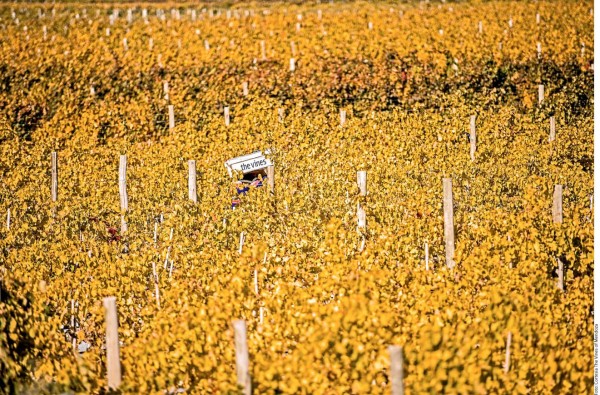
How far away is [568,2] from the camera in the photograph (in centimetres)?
2892

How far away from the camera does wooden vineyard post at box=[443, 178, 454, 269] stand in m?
10.0

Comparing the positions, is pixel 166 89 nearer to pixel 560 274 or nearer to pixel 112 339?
pixel 560 274

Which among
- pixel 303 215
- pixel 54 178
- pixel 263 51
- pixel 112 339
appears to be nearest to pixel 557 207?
pixel 303 215

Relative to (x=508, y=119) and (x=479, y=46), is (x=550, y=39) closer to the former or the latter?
(x=479, y=46)

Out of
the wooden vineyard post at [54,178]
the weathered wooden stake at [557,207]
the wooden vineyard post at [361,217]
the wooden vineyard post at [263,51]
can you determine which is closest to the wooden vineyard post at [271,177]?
the wooden vineyard post at [361,217]

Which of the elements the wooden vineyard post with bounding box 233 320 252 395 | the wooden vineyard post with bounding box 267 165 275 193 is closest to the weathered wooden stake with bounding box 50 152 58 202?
the wooden vineyard post with bounding box 267 165 275 193

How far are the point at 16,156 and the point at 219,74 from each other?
6.63 meters

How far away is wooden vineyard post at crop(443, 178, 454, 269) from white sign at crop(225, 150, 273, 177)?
4339mm

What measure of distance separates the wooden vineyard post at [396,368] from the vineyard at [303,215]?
0.06ft

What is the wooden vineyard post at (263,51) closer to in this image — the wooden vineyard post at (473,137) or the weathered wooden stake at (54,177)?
the wooden vineyard post at (473,137)

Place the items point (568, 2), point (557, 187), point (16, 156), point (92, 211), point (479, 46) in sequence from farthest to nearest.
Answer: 1. point (568, 2)
2. point (479, 46)
3. point (16, 156)
4. point (92, 211)
5. point (557, 187)

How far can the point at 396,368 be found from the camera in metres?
5.41

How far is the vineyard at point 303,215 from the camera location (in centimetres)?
665

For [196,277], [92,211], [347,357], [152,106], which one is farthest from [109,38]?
[347,357]
